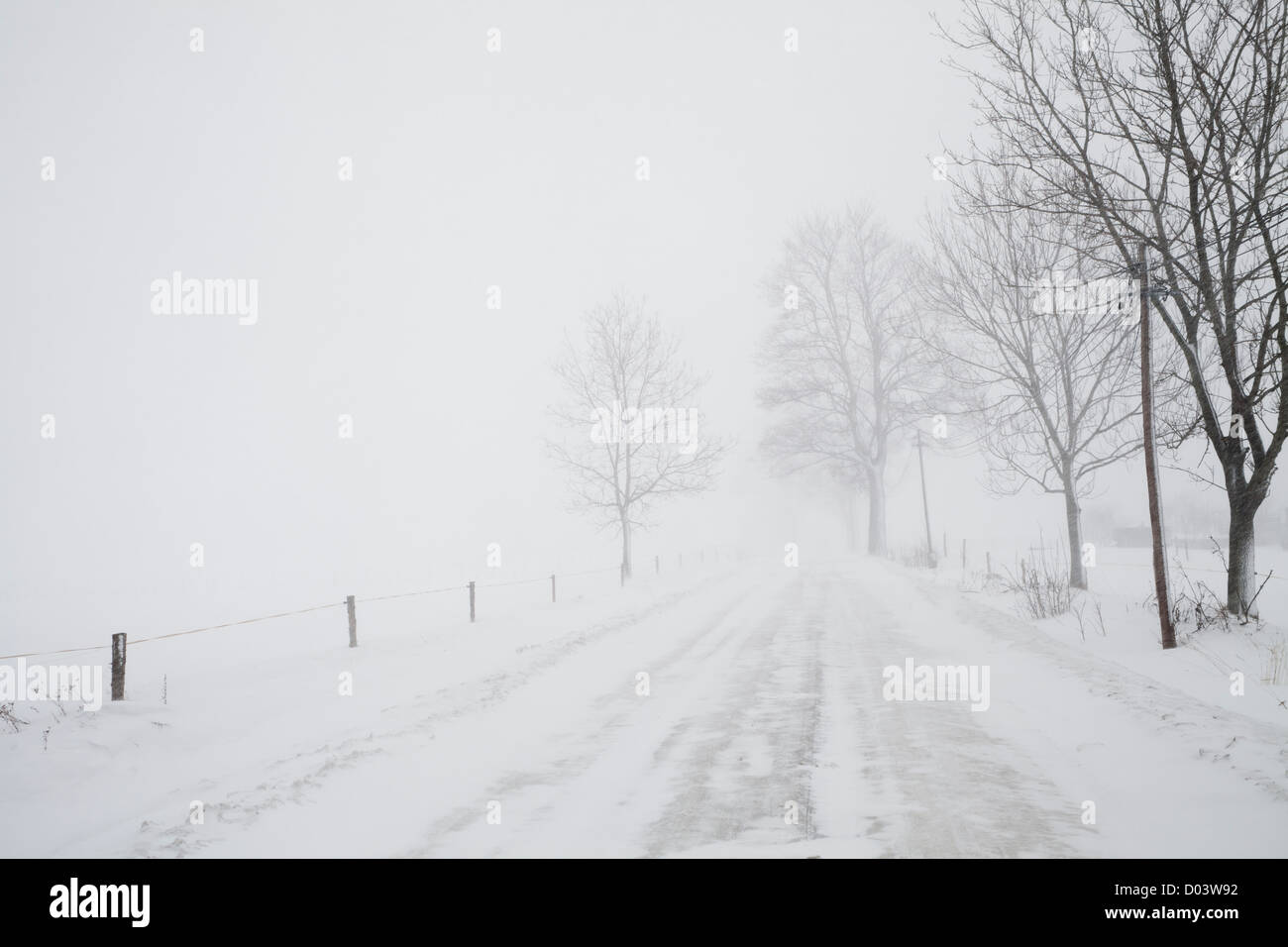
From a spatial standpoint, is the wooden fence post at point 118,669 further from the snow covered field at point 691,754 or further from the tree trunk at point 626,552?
the tree trunk at point 626,552

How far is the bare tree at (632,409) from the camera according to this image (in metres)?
25.3

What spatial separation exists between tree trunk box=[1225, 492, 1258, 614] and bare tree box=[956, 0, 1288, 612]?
18 mm

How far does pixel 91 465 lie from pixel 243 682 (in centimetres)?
7980

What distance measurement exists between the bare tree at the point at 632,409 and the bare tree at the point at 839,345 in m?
7.34

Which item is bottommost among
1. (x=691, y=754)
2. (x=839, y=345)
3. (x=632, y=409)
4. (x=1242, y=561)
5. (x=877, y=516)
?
(x=691, y=754)

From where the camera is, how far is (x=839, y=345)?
31844mm

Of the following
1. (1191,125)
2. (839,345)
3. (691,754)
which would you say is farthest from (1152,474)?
(839,345)

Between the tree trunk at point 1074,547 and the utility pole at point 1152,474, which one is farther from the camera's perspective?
the tree trunk at point 1074,547

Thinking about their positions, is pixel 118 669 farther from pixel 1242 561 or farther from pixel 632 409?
pixel 632 409

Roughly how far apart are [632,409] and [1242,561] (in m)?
19.2

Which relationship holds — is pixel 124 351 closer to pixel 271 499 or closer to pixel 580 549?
pixel 271 499

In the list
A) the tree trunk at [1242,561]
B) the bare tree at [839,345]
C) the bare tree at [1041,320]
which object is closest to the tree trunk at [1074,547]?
the bare tree at [1041,320]

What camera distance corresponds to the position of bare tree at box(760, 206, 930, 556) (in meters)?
31.2

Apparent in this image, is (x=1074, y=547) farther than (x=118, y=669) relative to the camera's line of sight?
Yes
